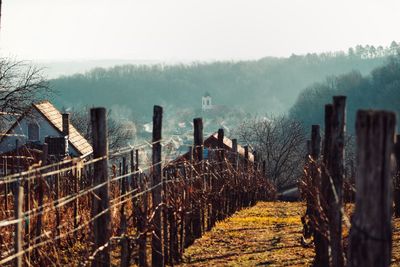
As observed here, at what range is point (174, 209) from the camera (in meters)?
10.6

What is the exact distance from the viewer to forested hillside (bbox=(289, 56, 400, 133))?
89375 mm

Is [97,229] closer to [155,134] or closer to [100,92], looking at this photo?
[155,134]

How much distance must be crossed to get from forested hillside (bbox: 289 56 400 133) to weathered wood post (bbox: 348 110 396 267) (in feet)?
266

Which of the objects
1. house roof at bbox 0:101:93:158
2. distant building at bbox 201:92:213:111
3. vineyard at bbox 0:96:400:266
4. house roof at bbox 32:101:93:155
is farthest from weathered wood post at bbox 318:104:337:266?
distant building at bbox 201:92:213:111

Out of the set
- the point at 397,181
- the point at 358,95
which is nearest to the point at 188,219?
the point at 397,181

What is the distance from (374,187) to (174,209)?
23.0ft

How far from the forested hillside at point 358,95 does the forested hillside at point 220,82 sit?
60315mm

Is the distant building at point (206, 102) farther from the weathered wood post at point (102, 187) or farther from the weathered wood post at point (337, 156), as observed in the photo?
the weathered wood post at point (102, 187)

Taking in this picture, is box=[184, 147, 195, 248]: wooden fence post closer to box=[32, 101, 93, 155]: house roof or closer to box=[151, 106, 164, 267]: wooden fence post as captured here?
box=[151, 106, 164, 267]: wooden fence post

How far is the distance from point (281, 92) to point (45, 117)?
479ft

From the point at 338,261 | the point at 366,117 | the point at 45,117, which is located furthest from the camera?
the point at 45,117

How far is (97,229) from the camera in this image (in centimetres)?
726

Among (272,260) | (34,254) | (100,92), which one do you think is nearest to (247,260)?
(272,260)

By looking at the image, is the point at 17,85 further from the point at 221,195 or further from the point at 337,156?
the point at 337,156
